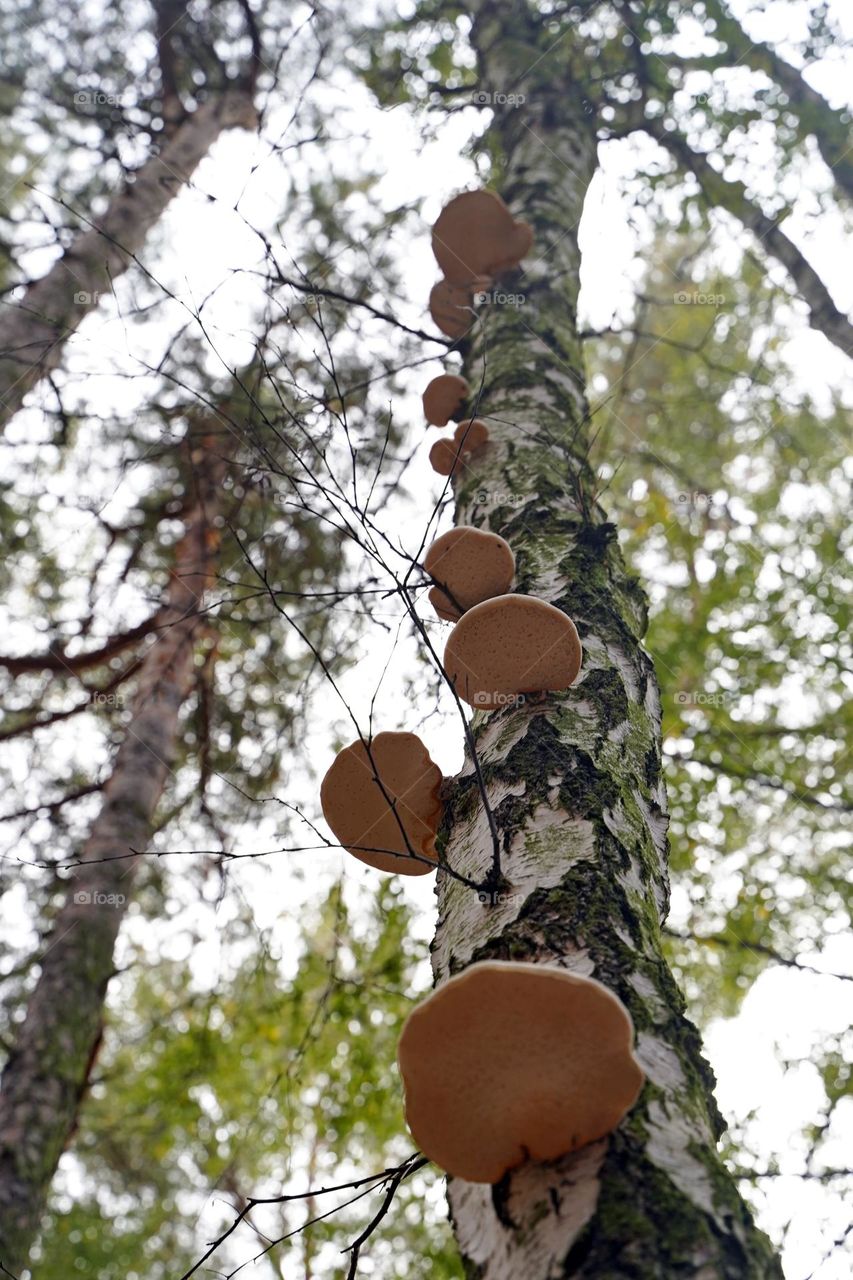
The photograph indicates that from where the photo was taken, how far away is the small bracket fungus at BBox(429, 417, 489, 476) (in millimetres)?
3652

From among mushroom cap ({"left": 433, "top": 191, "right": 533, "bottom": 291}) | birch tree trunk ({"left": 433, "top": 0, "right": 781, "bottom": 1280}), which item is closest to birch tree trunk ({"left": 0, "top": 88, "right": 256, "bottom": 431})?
mushroom cap ({"left": 433, "top": 191, "right": 533, "bottom": 291})

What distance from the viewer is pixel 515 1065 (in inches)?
56.0

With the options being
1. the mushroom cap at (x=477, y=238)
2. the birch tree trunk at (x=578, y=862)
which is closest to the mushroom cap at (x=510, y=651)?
the birch tree trunk at (x=578, y=862)

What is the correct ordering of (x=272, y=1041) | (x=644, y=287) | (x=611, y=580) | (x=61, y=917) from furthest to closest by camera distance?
(x=644, y=287)
(x=272, y=1041)
(x=61, y=917)
(x=611, y=580)

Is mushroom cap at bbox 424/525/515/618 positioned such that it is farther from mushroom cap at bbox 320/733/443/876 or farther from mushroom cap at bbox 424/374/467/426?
mushroom cap at bbox 424/374/467/426

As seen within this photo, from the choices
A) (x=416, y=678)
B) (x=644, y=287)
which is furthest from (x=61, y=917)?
(x=644, y=287)

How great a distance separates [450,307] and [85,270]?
391cm

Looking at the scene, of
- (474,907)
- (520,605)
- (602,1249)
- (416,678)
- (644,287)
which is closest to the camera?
(602,1249)

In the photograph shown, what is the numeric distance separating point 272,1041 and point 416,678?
3263 millimetres

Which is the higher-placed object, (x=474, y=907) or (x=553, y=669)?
(x=553, y=669)

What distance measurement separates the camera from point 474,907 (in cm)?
207

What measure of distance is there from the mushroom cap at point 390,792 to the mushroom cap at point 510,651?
0.80 ft

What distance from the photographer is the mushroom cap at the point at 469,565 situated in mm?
2779

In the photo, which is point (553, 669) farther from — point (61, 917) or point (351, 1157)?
point (351, 1157)
